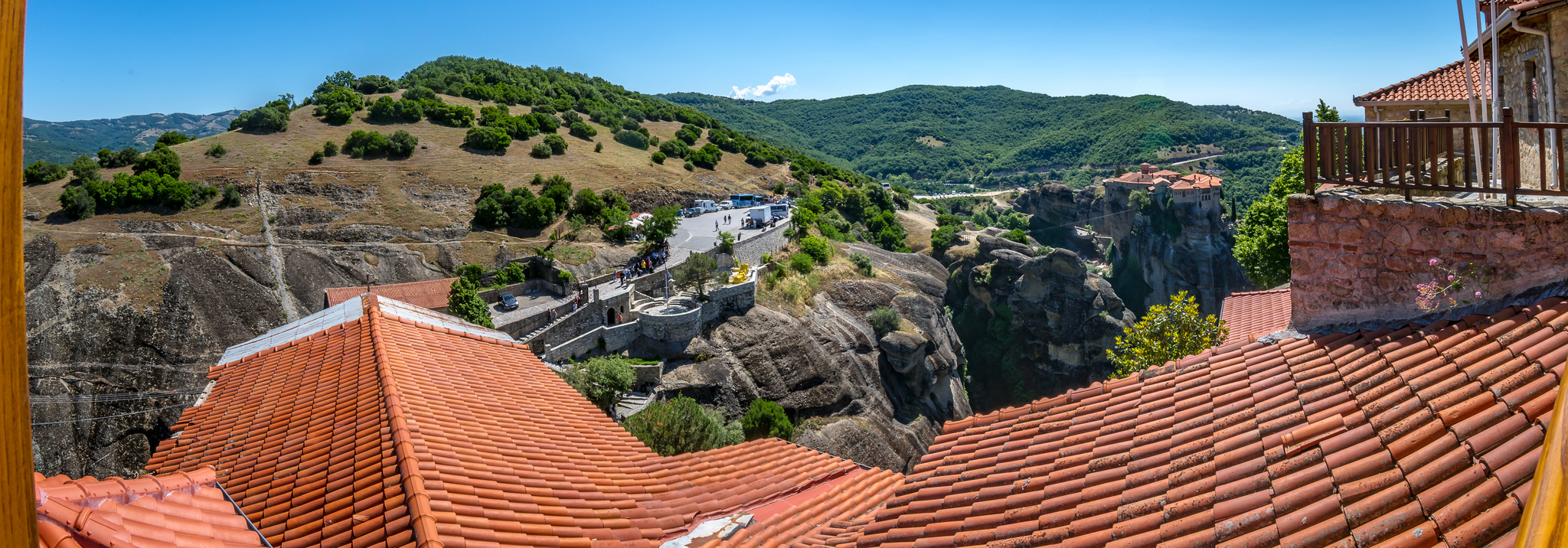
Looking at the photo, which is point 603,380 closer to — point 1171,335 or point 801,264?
point 801,264

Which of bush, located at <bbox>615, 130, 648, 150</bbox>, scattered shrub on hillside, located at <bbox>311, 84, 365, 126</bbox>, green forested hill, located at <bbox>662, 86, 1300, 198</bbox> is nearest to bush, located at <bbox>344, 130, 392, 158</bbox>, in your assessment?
scattered shrub on hillside, located at <bbox>311, 84, 365, 126</bbox>

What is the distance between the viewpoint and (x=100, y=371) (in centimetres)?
2853

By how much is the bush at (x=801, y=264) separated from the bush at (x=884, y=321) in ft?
16.5

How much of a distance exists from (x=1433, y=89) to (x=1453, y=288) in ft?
51.7

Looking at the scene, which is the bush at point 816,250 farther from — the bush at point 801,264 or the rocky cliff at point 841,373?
the rocky cliff at point 841,373

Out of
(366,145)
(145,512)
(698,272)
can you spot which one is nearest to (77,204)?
(366,145)

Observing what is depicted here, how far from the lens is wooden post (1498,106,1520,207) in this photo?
5.13m

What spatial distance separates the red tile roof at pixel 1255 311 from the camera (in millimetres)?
10703

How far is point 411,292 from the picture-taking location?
3434 cm

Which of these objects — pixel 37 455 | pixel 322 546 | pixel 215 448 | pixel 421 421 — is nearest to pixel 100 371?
pixel 37 455

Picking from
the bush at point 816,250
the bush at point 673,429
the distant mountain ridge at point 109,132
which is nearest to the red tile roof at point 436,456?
the bush at point 673,429

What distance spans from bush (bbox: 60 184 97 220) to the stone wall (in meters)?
50.3

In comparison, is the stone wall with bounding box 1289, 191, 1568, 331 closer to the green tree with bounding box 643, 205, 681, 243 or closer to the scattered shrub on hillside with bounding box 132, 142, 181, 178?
the green tree with bounding box 643, 205, 681, 243

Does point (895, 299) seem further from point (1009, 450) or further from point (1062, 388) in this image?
point (1009, 450)
